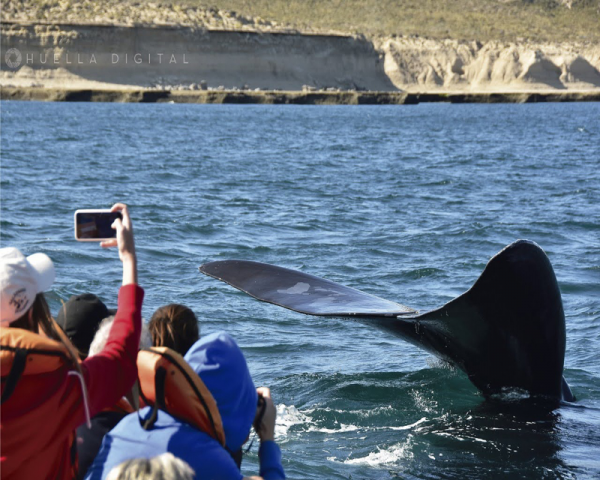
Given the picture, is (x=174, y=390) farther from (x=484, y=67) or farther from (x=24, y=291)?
(x=484, y=67)

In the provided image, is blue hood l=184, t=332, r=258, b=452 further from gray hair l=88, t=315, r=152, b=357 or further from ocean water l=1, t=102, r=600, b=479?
ocean water l=1, t=102, r=600, b=479

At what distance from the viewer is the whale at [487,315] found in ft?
13.3

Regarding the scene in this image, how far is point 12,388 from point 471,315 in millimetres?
2346

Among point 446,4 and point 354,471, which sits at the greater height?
point 446,4

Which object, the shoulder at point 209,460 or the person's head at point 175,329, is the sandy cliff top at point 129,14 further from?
the shoulder at point 209,460

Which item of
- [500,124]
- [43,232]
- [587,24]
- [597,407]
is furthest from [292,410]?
[587,24]

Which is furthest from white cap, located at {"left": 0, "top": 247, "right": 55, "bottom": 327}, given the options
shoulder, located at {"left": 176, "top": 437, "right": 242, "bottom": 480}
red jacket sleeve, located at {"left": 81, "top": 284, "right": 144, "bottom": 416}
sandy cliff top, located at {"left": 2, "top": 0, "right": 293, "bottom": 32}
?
sandy cliff top, located at {"left": 2, "top": 0, "right": 293, "bottom": 32}

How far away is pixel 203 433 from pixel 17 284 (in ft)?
2.44

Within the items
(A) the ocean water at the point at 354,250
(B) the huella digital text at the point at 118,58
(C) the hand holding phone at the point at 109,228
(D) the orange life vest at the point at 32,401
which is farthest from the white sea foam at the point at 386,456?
(B) the huella digital text at the point at 118,58

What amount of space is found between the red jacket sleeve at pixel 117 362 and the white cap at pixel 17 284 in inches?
9.5

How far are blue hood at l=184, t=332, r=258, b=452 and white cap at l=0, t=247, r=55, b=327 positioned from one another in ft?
1.83

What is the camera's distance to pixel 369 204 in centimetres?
1725

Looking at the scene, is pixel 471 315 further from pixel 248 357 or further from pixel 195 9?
pixel 195 9

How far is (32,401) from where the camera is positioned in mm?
2473
